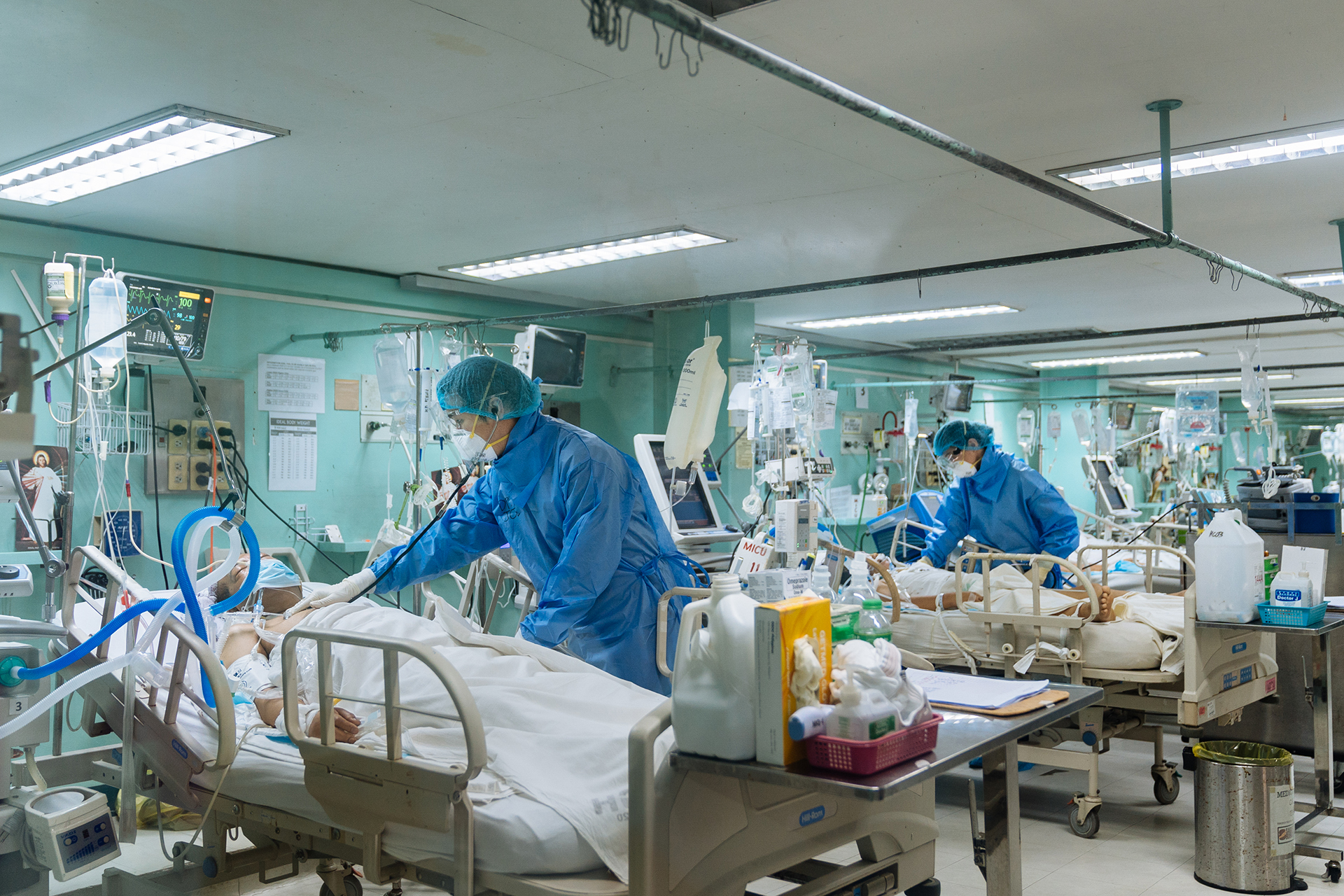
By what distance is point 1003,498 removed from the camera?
5.24 m

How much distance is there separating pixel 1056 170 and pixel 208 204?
364cm

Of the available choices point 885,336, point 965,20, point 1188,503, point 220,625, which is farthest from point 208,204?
point 885,336

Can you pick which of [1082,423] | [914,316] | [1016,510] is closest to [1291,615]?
[1016,510]

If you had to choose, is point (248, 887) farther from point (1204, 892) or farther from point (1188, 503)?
point (1188, 503)

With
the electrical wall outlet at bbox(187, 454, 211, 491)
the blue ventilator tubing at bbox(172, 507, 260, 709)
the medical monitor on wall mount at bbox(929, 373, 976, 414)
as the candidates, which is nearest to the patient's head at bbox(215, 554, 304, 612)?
the blue ventilator tubing at bbox(172, 507, 260, 709)

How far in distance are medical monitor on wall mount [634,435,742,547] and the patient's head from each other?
6.65 ft

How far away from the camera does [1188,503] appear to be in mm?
4852

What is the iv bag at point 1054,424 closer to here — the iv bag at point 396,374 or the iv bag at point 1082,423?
the iv bag at point 1082,423

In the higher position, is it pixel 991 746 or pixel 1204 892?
pixel 991 746

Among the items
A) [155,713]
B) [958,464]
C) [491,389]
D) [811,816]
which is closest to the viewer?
[811,816]

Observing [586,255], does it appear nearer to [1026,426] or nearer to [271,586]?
[271,586]

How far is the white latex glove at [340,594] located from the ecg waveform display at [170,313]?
1.79 meters

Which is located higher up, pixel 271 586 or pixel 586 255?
pixel 586 255

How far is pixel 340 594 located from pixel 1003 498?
330cm
